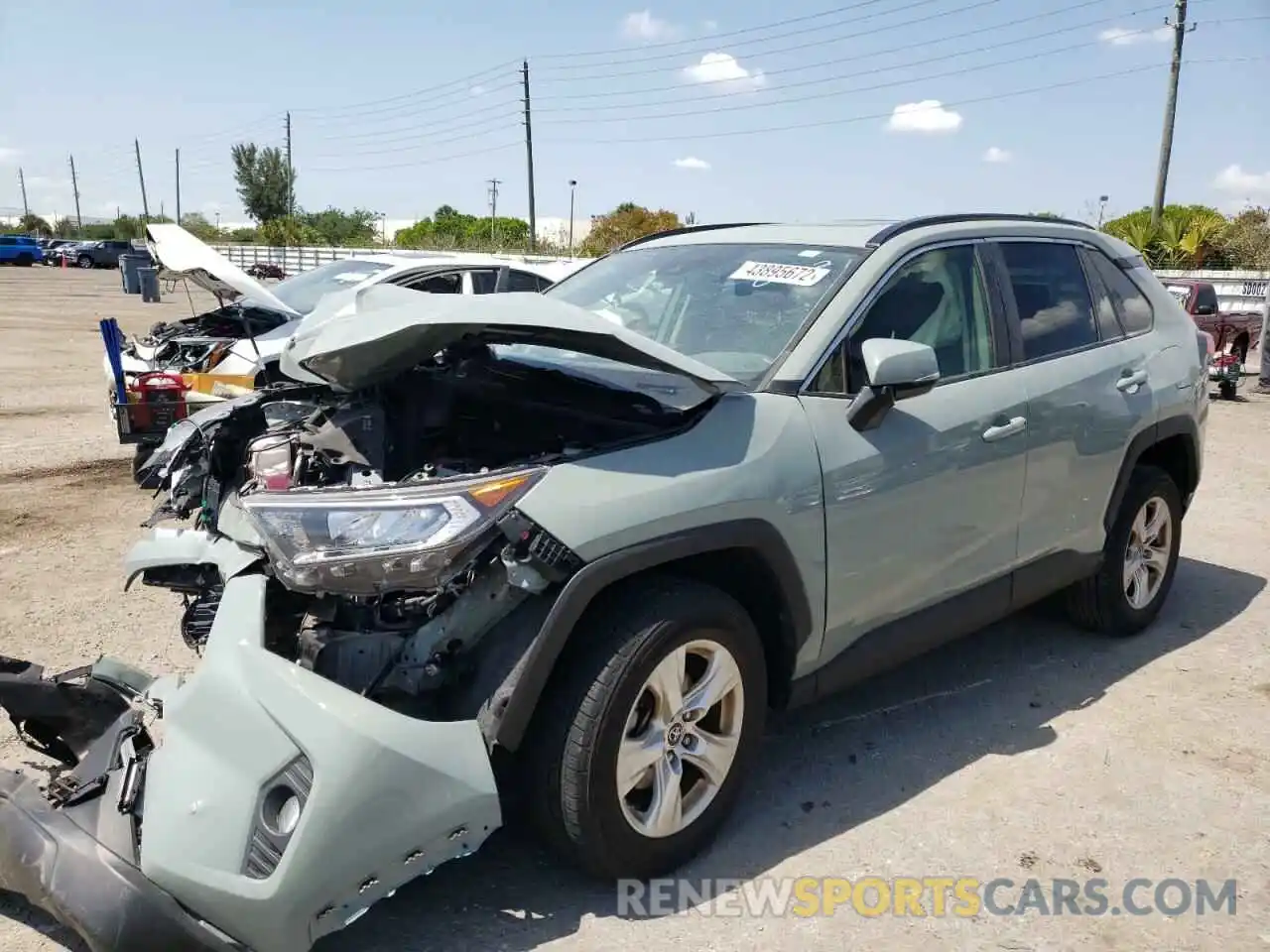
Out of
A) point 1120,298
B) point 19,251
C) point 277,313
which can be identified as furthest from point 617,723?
point 19,251

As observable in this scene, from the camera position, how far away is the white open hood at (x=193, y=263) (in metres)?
3.82

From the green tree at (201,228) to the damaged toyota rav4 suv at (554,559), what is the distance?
46.0 metres

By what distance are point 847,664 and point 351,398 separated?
188 cm

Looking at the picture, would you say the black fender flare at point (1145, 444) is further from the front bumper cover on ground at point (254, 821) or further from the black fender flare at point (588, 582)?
the front bumper cover on ground at point (254, 821)

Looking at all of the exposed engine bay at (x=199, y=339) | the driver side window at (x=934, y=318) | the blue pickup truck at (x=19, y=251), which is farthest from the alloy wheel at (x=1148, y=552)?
the blue pickup truck at (x=19, y=251)

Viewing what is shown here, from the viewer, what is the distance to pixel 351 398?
346 centimetres

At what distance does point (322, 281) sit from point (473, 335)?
7572 mm

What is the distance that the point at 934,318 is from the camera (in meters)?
3.69

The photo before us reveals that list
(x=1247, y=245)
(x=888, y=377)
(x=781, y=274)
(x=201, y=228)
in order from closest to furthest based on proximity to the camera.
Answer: (x=888, y=377) < (x=781, y=274) < (x=1247, y=245) < (x=201, y=228)

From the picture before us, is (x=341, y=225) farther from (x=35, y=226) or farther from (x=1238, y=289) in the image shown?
(x=1238, y=289)

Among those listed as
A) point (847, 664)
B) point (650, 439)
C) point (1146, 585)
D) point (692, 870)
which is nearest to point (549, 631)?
point (650, 439)

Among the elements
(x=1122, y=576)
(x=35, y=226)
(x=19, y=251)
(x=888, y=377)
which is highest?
(x=35, y=226)

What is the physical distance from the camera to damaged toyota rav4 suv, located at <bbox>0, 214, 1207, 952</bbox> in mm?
2238

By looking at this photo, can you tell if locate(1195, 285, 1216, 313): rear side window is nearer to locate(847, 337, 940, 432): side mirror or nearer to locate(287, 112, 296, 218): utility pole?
locate(847, 337, 940, 432): side mirror
